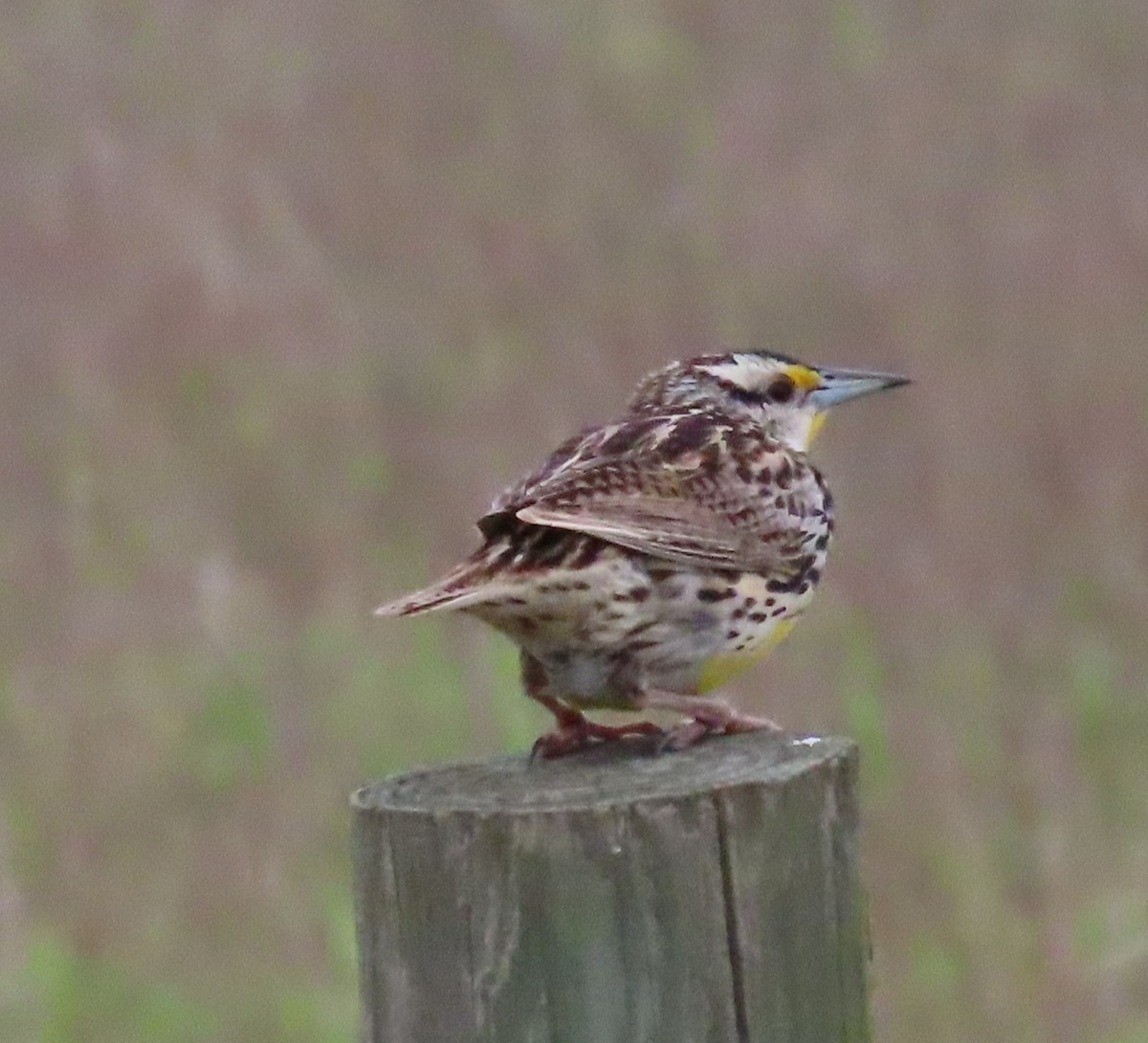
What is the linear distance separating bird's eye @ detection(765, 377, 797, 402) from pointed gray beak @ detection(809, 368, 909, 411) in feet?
0.13

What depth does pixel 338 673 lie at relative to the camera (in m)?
6.38

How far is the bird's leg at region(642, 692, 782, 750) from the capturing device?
3166 millimetres

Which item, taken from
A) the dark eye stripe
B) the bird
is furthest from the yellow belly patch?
the dark eye stripe

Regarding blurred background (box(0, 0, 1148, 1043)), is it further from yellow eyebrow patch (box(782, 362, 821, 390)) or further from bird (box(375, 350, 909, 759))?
bird (box(375, 350, 909, 759))

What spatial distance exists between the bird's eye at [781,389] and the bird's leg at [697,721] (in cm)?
94

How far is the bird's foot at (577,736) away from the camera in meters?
3.19

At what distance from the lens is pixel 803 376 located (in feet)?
14.7

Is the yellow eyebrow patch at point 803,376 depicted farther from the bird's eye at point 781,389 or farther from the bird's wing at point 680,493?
the bird's wing at point 680,493

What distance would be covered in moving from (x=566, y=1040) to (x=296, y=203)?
6.08 metres

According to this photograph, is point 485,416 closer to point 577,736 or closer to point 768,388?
point 768,388

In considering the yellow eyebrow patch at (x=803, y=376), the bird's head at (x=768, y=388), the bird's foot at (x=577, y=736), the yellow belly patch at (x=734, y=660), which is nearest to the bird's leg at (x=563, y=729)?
the bird's foot at (x=577, y=736)

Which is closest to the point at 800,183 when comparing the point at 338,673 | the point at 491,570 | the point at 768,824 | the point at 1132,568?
the point at 1132,568

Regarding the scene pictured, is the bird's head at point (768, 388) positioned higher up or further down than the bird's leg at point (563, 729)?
higher up

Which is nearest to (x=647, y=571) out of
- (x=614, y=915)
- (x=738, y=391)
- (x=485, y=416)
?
(x=738, y=391)
